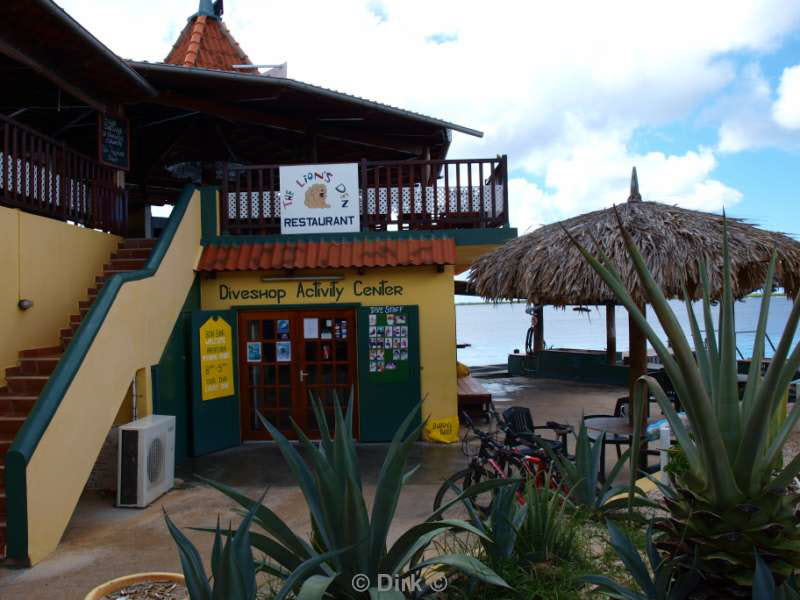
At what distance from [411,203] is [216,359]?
3485mm

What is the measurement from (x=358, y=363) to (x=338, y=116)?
15.6ft

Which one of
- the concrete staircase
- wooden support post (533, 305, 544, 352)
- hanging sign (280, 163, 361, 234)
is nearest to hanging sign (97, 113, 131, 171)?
the concrete staircase

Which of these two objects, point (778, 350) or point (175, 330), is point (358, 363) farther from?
point (778, 350)

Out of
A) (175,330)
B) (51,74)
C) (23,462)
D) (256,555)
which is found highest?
(51,74)

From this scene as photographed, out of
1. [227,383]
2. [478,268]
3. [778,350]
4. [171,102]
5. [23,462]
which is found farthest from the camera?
[171,102]

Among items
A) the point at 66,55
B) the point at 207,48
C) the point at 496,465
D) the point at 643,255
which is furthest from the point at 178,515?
the point at 207,48

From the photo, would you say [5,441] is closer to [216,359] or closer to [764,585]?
[216,359]

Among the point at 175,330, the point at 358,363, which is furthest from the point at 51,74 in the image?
the point at 358,363

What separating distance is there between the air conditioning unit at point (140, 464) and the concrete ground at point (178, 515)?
0.40 feet

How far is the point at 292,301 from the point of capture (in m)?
8.89

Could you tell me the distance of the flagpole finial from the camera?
20.9ft

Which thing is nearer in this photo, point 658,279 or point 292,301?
point 658,279

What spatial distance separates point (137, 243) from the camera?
8.94 m

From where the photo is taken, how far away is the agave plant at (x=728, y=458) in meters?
2.29
